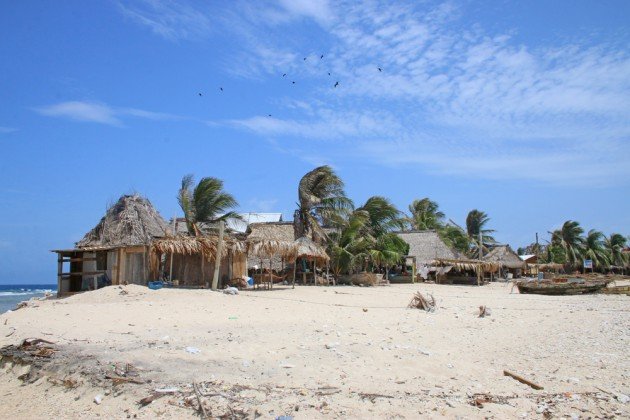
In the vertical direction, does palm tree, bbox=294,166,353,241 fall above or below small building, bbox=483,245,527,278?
above

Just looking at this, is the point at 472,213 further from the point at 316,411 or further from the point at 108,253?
the point at 316,411

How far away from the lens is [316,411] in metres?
5.21

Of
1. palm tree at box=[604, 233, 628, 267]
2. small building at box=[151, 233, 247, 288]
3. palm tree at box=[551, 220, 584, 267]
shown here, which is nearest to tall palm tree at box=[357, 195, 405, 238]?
small building at box=[151, 233, 247, 288]

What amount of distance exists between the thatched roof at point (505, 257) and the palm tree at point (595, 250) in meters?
14.0

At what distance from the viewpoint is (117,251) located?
1764 centimetres

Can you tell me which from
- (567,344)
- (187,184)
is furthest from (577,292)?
(187,184)

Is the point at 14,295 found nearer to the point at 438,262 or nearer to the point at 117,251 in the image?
the point at 117,251

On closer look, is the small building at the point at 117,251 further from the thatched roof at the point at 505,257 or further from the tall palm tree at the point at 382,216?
the thatched roof at the point at 505,257

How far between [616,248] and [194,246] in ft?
184

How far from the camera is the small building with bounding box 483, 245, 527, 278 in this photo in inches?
1635

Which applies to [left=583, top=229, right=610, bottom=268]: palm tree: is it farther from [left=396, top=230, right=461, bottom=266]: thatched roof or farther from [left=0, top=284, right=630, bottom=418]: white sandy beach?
[left=0, top=284, right=630, bottom=418]: white sandy beach

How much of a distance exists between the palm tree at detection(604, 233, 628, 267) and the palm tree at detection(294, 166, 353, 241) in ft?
146

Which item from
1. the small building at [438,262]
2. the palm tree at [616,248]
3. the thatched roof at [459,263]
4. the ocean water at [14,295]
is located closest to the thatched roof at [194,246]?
the ocean water at [14,295]

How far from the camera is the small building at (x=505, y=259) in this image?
136ft
